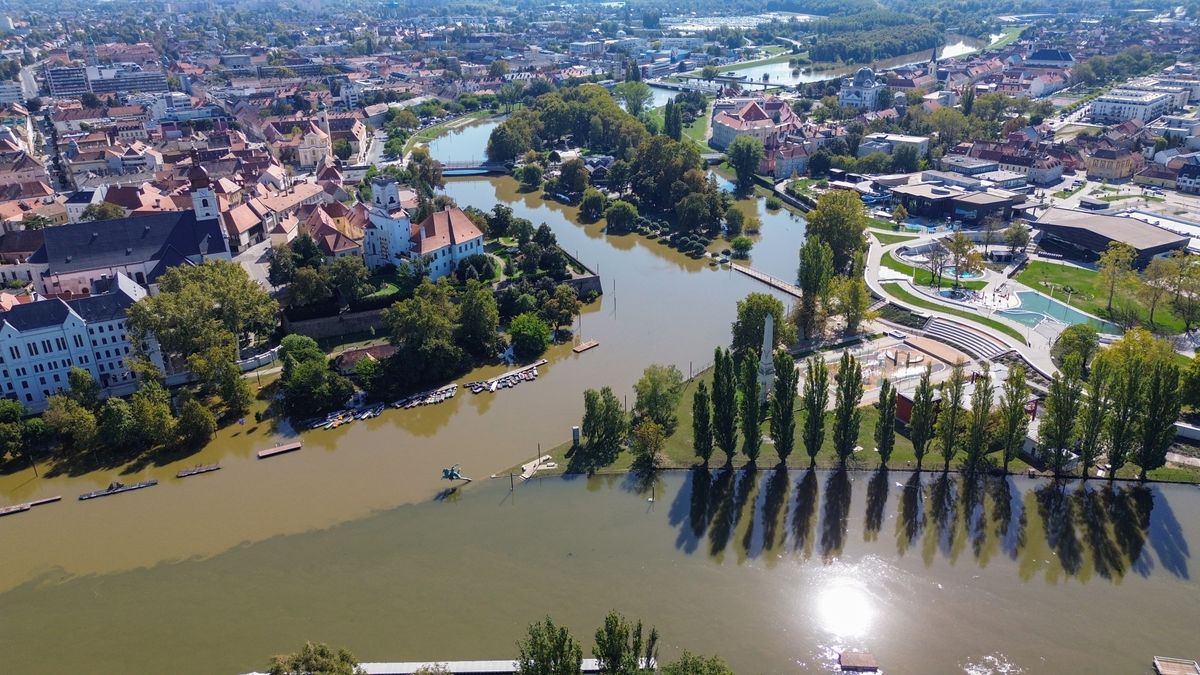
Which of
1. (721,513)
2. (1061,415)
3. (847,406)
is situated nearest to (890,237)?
(1061,415)

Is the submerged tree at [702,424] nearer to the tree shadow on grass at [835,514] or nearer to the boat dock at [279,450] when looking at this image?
the tree shadow on grass at [835,514]

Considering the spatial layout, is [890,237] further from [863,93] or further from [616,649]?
[863,93]

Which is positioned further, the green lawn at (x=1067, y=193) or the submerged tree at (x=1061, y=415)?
the green lawn at (x=1067, y=193)

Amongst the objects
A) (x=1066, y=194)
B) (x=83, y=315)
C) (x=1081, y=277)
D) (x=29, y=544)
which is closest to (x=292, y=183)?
(x=83, y=315)

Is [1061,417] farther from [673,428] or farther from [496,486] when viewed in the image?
[496,486]

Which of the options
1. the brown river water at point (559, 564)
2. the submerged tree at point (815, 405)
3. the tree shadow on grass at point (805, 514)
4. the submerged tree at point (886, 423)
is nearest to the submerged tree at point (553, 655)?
the brown river water at point (559, 564)

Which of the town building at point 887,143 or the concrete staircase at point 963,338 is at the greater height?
the town building at point 887,143

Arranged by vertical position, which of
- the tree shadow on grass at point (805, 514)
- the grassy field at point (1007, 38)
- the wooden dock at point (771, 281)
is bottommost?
the tree shadow on grass at point (805, 514)

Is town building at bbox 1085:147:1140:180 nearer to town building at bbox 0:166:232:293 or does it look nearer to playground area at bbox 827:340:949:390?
playground area at bbox 827:340:949:390
